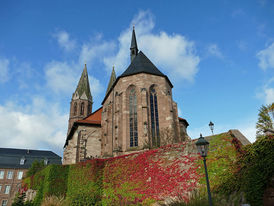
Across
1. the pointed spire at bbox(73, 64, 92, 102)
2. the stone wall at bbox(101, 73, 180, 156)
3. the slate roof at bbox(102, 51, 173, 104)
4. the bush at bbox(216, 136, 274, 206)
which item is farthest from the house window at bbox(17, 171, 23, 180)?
the bush at bbox(216, 136, 274, 206)

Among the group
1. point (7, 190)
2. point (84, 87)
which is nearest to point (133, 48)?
point (84, 87)

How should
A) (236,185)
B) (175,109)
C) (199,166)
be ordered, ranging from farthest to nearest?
(175,109)
(199,166)
(236,185)

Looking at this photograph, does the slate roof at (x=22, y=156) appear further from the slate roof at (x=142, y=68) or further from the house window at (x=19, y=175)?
the slate roof at (x=142, y=68)

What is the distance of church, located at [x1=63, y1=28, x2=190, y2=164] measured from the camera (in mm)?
18078

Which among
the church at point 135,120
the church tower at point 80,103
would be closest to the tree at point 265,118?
the church at point 135,120

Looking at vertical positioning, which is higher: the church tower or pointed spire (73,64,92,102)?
pointed spire (73,64,92,102)

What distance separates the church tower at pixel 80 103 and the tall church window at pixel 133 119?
94.8 feet

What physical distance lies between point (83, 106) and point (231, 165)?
1672 inches

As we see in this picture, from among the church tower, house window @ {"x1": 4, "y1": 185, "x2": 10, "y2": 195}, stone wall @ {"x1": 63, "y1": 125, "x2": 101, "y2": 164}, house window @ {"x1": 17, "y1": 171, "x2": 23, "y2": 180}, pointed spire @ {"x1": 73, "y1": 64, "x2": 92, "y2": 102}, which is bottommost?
house window @ {"x1": 4, "y1": 185, "x2": 10, "y2": 195}

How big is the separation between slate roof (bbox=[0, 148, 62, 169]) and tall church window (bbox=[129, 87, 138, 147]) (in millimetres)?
34664

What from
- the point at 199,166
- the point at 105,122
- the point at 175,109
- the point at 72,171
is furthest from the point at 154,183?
the point at 105,122

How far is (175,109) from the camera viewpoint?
20.9 metres

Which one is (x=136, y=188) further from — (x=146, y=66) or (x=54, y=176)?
(x=146, y=66)

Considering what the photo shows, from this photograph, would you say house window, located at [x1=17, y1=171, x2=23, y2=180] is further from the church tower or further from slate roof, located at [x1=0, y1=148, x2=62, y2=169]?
the church tower
